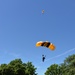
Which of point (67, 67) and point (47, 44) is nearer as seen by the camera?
point (47, 44)

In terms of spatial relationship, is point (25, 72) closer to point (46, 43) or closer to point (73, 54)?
point (73, 54)

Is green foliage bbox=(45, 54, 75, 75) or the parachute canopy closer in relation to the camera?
the parachute canopy

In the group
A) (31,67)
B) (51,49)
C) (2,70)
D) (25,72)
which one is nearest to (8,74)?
(2,70)

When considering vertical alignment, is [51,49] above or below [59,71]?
below

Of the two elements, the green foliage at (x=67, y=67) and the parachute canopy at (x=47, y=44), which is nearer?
the parachute canopy at (x=47, y=44)

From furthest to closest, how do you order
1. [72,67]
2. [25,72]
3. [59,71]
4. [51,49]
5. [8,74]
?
1. [59,71]
2. [72,67]
3. [25,72]
4. [8,74]
5. [51,49]

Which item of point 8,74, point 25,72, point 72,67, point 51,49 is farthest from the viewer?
point 72,67

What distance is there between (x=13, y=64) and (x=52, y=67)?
2598 cm

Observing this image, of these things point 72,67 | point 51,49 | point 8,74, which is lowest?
point 51,49

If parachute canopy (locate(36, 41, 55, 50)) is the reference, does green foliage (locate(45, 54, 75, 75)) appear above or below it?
above

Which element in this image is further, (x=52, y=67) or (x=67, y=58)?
(x=52, y=67)

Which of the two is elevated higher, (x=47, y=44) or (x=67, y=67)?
(x=67, y=67)

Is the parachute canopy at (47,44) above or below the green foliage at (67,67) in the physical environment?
below

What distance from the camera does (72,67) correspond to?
92312 millimetres
